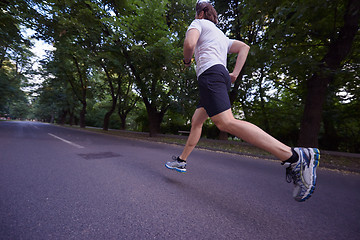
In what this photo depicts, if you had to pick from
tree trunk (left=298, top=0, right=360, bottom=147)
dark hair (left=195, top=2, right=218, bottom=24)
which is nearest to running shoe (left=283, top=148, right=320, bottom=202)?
dark hair (left=195, top=2, right=218, bottom=24)

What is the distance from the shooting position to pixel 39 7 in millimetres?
9328

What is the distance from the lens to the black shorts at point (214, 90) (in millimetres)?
1732

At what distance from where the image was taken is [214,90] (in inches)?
68.7

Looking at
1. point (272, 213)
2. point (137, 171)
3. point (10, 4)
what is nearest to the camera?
point (272, 213)

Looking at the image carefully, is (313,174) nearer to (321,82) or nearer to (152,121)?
(321,82)

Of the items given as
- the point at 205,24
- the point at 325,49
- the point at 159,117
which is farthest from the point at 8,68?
the point at 325,49

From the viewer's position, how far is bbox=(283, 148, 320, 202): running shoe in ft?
5.09

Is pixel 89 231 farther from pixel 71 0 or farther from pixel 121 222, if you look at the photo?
pixel 71 0

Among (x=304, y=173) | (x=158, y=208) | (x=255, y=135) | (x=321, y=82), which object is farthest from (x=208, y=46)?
(x=321, y=82)

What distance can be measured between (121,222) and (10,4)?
1310 cm

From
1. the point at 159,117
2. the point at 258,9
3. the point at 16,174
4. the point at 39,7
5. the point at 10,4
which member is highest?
the point at 39,7

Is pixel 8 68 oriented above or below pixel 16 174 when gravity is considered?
above

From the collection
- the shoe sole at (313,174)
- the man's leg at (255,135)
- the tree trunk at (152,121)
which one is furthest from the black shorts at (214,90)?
the tree trunk at (152,121)

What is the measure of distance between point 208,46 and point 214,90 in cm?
A: 63
